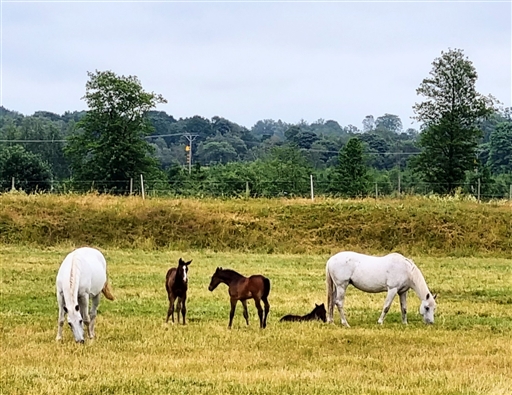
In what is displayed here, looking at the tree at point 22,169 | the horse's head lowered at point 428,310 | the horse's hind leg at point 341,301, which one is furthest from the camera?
the tree at point 22,169

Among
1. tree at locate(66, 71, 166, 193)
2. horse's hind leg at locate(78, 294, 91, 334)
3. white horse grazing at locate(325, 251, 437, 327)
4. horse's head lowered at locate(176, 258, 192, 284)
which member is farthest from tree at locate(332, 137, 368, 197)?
horse's hind leg at locate(78, 294, 91, 334)

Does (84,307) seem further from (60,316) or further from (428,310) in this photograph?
(428,310)

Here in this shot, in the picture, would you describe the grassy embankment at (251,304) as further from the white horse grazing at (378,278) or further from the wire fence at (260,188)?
Answer: the wire fence at (260,188)

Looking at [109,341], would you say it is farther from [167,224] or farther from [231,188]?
[231,188]

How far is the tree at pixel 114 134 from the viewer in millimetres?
54812

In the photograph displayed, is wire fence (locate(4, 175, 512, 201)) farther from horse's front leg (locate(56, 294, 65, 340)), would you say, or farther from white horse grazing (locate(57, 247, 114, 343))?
horse's front leg (locate(56, 294, 65, 340))

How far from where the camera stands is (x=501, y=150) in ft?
269

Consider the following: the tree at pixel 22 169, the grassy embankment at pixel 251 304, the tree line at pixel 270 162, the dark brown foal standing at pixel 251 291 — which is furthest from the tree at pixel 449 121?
the dark brown foal standing at pixel 251 291

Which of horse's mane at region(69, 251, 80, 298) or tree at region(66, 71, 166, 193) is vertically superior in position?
tree at region(66, 71, 166, 193)

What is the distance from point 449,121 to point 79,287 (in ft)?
139

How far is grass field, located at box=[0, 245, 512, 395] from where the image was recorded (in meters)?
8.62

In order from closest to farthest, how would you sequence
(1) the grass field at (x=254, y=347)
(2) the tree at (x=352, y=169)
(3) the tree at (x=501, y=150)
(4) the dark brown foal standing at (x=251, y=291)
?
1. (1) the grass field at (x=254, y=347)
2. (4) the dark brown foal standing at (x=251, y=291)
3. (2) the tree at (x=352, y=169)
4. (3) the tree at (x=501, y=150)

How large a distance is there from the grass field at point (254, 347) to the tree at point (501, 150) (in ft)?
210

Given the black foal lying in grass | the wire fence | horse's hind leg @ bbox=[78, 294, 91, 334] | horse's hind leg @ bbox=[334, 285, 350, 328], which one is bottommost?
the black foal lying in grass
